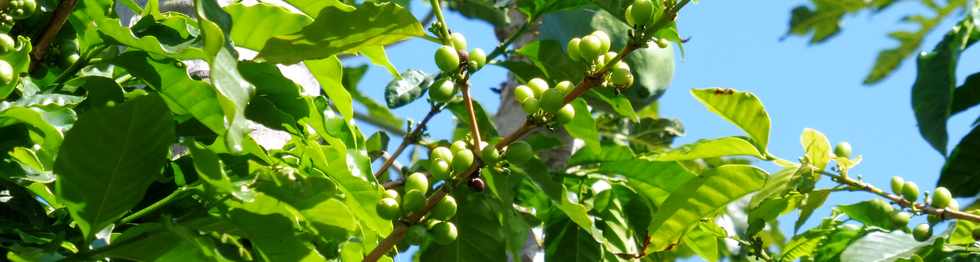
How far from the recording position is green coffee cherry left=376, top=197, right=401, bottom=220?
1144 mm

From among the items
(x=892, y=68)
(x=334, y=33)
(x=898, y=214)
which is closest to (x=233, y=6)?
(x=334, y=33)

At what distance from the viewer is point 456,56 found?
1194 mm

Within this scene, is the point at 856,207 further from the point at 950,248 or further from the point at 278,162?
the point at 278,162

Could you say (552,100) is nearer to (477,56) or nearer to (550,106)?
(550,106)

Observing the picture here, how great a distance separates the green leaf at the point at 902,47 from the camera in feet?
9.58

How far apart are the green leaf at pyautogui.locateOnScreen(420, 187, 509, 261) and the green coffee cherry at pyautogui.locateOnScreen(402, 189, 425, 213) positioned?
141 mm

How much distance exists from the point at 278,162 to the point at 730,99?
1.64 feet

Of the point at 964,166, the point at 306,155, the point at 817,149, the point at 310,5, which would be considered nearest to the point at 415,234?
the point at 306,155

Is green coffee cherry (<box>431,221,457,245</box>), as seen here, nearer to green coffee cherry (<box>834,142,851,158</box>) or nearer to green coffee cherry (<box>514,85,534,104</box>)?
green coffee cherry (<box>514,85,534,104</box>)

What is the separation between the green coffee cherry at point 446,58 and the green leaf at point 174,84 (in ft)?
0.68

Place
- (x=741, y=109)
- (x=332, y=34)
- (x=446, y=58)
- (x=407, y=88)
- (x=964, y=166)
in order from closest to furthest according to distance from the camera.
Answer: (x=332, y=34) < (x=446, y=58) < (x=741, y=109) < (x=964, y=166) < (x=407, y=88)

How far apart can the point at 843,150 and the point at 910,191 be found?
91mm

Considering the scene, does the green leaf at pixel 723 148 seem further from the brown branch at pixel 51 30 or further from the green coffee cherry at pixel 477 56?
the brown branch at pixel 51 30

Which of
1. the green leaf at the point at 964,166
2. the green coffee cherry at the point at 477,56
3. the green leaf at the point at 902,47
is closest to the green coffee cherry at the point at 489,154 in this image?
the green coffee cherry at the point at 477,56
